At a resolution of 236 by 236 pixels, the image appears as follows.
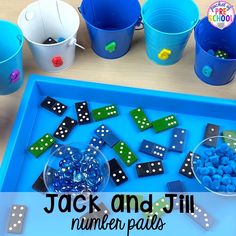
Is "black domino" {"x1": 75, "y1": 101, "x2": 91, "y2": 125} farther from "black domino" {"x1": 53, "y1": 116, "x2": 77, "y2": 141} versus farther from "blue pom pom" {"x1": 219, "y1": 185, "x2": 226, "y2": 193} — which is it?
"blue pom pom" {"x1": 219, "y1": 185, "x2": 226, "y2": 193}

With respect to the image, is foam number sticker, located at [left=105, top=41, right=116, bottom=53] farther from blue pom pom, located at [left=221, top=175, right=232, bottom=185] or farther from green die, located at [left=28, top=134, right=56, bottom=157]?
blue pom pom, located at [left=221, top=175, right=232, bottom=185]

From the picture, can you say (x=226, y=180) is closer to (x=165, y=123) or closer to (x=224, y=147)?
(x=224, y=147)

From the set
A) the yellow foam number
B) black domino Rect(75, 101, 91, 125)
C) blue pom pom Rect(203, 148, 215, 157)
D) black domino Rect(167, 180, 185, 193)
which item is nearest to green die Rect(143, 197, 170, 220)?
black domino Rect(167, 180, 185, 193)

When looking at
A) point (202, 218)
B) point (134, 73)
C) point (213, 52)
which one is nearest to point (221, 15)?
point (213, 52)

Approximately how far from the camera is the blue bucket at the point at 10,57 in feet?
2.94

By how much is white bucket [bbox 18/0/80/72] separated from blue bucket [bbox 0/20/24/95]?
26 millimetres

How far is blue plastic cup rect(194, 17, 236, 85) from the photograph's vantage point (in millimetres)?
928

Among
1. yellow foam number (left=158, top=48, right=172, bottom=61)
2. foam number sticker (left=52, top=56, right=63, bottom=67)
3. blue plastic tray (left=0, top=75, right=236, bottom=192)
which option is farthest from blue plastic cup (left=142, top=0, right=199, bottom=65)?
foam number sticker (left=52, top=56, right=63, bottom=67)

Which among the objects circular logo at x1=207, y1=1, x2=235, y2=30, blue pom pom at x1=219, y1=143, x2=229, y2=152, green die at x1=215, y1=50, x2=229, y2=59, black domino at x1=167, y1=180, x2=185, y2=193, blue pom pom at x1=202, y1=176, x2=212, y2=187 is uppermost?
circular logo at x1=207, y1=1, x2=235, y2=30

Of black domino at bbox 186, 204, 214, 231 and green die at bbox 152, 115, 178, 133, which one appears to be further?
green die at bbox 152, 115, 178, 133

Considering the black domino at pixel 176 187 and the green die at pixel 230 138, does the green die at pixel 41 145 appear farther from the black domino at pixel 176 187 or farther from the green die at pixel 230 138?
the green die at pixel 230 138

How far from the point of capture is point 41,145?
0.91 m

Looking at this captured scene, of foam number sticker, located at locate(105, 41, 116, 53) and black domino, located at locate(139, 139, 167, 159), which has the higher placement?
foam number sticker, located at locate(105, 41, 116, 53)

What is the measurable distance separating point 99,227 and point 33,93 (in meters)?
0.35
